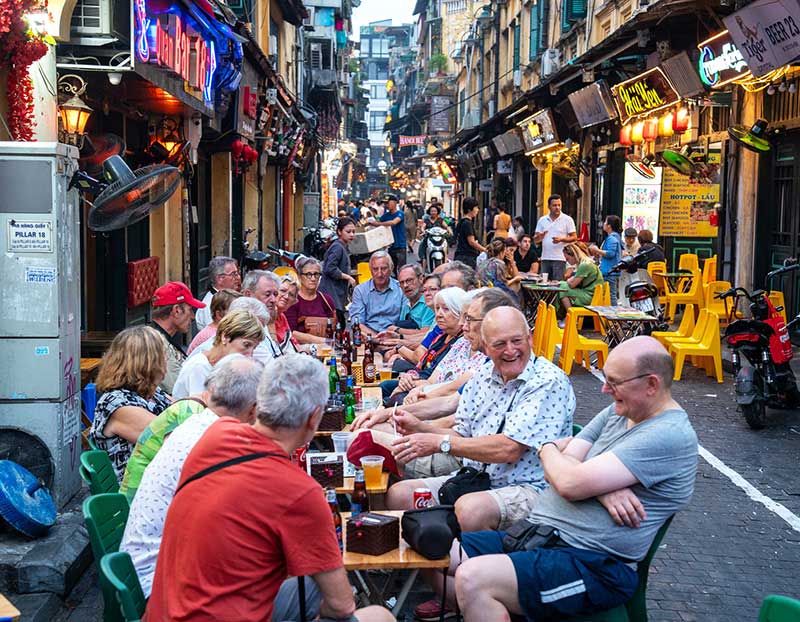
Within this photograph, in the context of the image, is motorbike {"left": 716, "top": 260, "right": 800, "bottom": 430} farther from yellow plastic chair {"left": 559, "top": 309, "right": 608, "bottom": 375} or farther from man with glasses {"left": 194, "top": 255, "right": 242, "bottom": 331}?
man with glasses {"left": 194, "top": 255, "right": 242, "bottom": 331}

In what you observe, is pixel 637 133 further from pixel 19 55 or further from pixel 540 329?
pixel 19 55

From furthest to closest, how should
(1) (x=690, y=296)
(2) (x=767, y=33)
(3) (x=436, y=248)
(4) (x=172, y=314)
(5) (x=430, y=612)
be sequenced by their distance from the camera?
1. (3) (x=436, y=248)
2. (1) (x=690, y=296)
3. (2) (x=767, y=33)
4. (4) (x=172, y=314)
5. (5) (x=430, y=612)

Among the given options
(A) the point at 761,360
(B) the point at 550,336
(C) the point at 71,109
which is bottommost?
(B) the point at 550,336

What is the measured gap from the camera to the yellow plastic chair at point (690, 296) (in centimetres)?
1563

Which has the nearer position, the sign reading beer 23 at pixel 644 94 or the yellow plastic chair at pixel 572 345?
the yellow plastic chair at pixel 572 345

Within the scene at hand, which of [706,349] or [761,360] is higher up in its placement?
[761,360]

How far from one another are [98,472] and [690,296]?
12.7 meters

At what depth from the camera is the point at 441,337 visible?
7.78m

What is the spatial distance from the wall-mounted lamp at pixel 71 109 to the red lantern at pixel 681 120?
10086 mm

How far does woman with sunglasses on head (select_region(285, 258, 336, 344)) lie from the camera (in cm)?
1011

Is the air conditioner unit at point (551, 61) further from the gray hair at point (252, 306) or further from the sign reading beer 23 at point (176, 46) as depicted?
the gray hair at point (252, 306)

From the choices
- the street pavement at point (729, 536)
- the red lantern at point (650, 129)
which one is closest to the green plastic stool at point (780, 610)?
the street pavement at point (729, 536)

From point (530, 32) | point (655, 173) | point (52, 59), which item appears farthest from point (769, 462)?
point (530, 32)

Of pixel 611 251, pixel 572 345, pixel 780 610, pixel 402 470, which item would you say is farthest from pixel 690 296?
pixel 780 610
